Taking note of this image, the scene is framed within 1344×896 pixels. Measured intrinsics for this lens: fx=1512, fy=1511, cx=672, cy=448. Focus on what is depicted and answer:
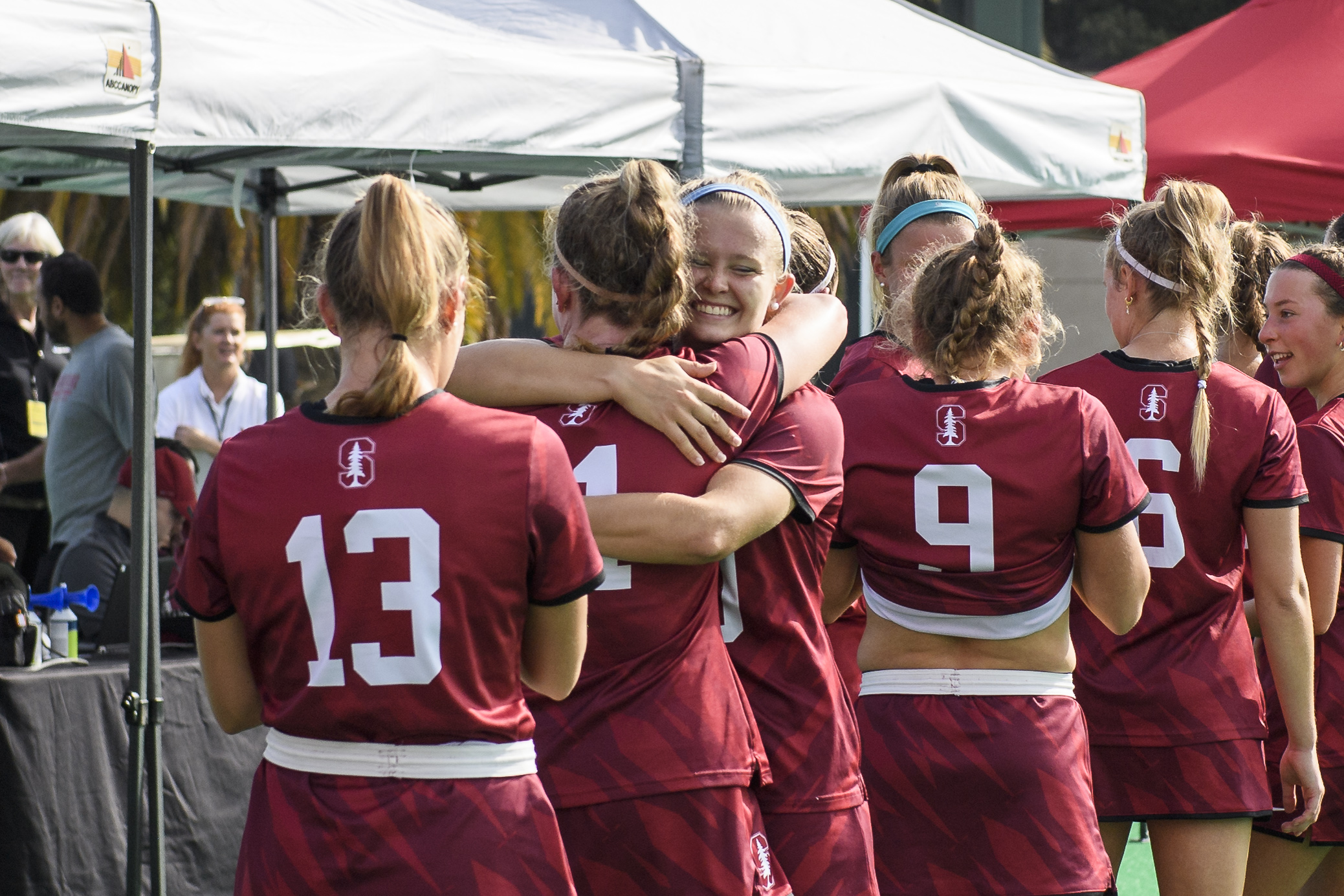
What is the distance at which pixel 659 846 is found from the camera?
1.96 m

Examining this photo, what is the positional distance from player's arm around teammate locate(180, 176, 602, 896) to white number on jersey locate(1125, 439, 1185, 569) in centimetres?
141

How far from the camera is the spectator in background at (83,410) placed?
5.38 meters

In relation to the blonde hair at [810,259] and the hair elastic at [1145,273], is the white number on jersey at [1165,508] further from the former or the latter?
the blonde hair at [810,259]

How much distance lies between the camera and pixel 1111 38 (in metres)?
17.8

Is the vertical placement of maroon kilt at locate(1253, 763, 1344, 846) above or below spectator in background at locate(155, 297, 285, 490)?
below

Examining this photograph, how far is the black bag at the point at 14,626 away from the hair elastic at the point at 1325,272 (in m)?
3.18

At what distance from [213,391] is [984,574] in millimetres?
5767

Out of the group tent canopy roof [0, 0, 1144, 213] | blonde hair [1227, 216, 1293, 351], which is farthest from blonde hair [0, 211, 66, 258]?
blonde hair [1227, 216, 1293, 351]

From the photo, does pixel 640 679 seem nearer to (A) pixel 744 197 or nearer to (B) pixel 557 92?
(A) pixel 744 197

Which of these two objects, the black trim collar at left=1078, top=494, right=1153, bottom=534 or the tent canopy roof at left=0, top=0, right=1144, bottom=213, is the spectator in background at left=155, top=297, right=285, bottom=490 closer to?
the tent canopy roof at left=0, top=0, right=1144, bottom=213


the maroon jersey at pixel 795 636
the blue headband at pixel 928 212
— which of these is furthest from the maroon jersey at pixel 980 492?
the blue headband at pixel 928 212

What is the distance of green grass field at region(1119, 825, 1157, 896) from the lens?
4.95 metres

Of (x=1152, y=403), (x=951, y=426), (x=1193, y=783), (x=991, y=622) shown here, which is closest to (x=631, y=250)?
(x=951, y=426)

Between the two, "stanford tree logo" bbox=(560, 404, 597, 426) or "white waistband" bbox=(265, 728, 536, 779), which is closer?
"white waistband" bbox=(265, 728, 536, 779)
